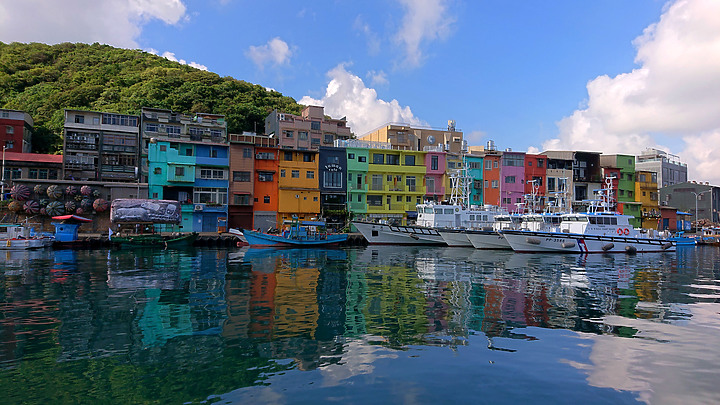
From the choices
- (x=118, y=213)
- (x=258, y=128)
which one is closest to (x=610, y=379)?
(x=118, y=213)

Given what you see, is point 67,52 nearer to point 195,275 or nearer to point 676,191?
point 195,275

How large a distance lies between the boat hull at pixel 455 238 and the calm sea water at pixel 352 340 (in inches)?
946

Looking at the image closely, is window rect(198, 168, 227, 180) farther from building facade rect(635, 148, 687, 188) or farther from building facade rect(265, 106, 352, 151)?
building facade rect(635, 148, 687, 188)

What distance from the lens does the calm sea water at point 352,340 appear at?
7859mm

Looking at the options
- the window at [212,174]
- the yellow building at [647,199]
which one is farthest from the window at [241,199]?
the yellow building at [647,199]

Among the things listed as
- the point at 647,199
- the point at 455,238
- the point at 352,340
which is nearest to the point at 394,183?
the point at 455,238

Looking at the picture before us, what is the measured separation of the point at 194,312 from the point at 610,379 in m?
11.5

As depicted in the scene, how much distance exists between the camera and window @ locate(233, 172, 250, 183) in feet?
171

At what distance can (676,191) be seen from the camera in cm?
8412

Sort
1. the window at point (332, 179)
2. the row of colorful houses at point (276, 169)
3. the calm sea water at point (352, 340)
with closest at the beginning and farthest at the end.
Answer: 1. the calm sea water at point (352, 340)
2. the row of colorful houses at point (276, 169)
3. the window at point (332, 179)

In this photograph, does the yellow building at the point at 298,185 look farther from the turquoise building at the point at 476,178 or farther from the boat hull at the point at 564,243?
the boat hull at the point at 564,243

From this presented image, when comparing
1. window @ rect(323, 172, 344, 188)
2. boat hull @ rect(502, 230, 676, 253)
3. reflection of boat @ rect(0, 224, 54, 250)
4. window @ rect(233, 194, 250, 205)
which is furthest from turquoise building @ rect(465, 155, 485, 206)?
reflection of boat @ rect(0, 224, 54, 250)

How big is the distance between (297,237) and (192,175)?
17.3 metres

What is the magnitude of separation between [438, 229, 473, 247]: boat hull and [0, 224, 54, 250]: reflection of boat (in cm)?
3689
